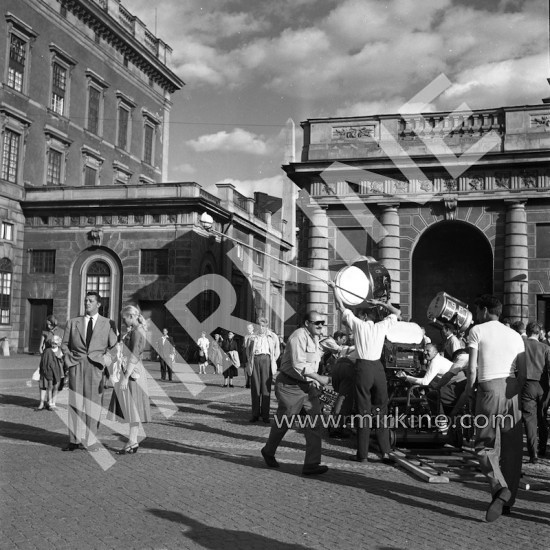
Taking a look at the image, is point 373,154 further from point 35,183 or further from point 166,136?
point 166,136

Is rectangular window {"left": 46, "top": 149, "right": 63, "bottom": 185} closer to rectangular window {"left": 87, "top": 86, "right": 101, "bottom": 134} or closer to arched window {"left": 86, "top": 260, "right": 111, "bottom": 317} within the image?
rectangular window {"left": 87, "top": 86, "right": 101, "bottom": 134}

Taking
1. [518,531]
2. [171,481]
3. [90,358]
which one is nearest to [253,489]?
[171,481]

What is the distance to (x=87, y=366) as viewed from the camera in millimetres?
9391

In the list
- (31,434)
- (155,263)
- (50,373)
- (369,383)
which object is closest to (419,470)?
(369,383)

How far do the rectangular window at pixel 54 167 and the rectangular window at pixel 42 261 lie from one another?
3739 mm

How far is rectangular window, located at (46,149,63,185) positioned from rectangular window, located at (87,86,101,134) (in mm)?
3046

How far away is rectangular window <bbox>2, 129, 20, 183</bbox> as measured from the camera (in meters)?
32.8

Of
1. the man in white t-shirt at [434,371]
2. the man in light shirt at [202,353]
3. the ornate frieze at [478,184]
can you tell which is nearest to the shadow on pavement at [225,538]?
the man in white t-shirt at [434,371]

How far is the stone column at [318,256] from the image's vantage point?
22719 millimetres

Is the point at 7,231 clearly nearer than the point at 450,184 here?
No

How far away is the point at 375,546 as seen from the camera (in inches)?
203

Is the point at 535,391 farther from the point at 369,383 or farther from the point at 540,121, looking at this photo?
the point at 540,121

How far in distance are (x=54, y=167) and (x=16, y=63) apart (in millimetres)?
5649

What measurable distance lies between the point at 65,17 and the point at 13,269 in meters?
13.2
